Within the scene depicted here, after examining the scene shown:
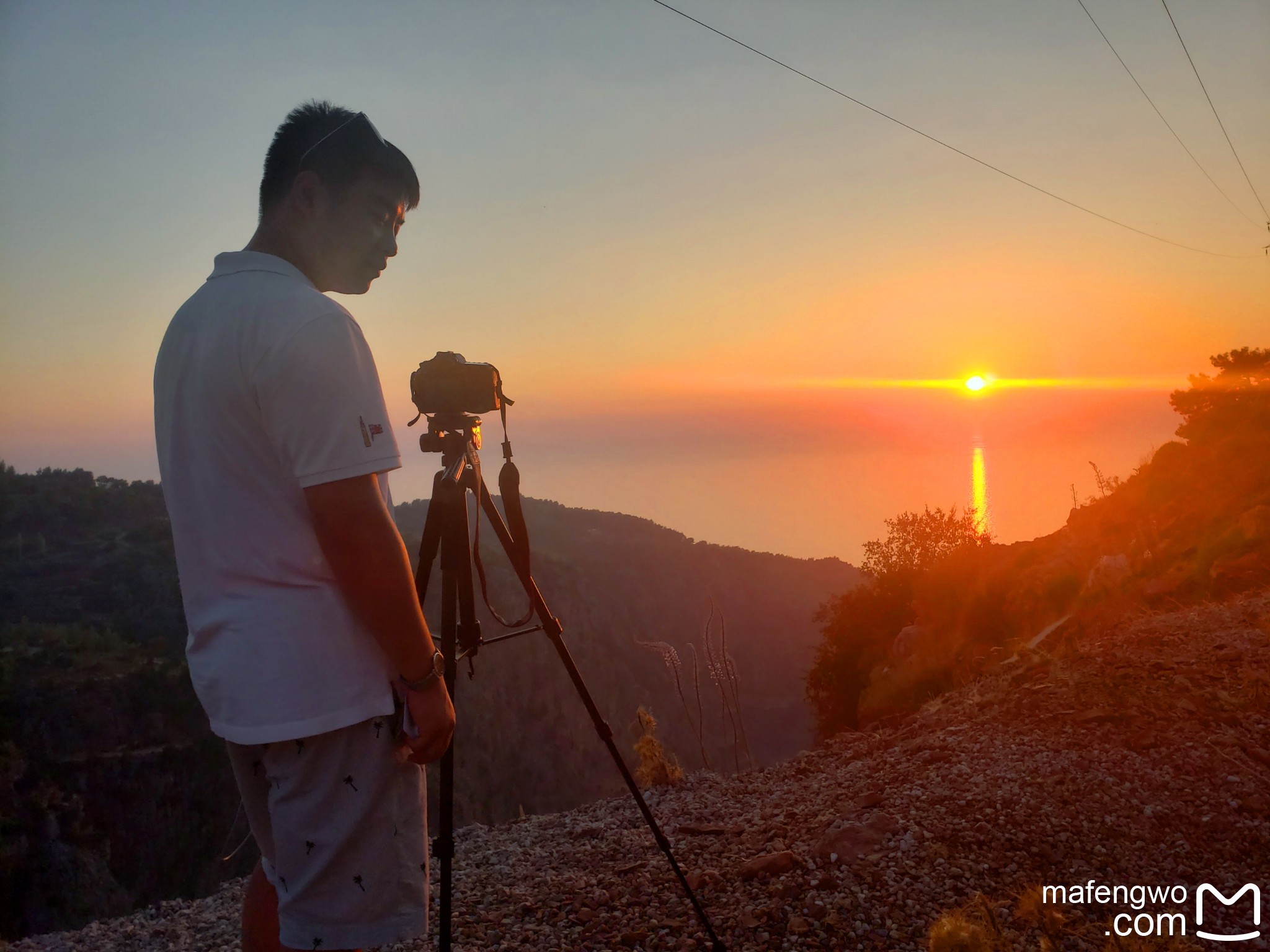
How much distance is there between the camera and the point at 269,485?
1386mm

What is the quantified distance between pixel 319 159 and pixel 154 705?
13095mm

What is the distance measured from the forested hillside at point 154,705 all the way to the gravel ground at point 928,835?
1.18 m

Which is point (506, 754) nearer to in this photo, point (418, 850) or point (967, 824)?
point (967, 824)

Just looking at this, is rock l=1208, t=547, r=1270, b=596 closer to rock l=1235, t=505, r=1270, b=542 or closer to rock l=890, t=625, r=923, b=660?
rock l=1235, t=505, r=1270, b=542

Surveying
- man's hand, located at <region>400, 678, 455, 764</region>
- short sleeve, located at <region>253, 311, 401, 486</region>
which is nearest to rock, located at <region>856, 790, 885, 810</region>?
man's hand, located at <region>400, 678, 455, 764</region>

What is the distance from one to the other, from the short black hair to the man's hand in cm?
102

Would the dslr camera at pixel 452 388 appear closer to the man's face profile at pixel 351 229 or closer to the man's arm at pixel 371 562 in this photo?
the man's face profile at pixel 351 229

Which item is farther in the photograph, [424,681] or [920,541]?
[920,541]

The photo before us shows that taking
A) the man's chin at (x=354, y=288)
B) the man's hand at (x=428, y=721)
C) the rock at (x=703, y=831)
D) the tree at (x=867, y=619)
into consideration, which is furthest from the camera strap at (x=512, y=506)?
the tree at (x=867, y=619)

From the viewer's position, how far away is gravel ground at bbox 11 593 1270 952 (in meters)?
2.81

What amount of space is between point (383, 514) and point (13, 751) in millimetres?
11926

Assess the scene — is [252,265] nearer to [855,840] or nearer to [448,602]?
[448,602]

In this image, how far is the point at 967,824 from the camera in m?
3.18

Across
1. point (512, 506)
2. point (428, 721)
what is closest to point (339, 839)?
point (428, 721)
